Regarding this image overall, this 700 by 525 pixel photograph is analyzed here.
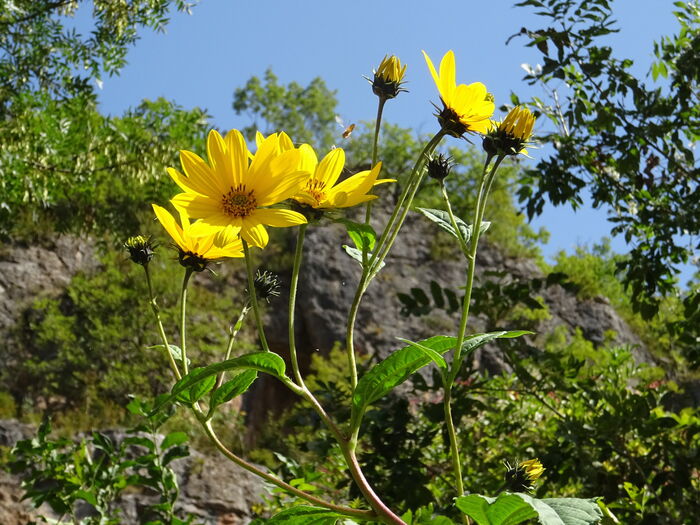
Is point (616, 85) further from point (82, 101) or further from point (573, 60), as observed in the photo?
point (82, 101)

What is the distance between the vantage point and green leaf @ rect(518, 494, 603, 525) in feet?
1.72

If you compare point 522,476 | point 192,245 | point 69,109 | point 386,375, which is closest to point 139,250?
point 192,245

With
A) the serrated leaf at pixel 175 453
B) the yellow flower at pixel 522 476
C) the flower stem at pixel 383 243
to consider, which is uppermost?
the flower stem at pixel 383 243

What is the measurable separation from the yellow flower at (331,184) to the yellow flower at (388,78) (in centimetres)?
7

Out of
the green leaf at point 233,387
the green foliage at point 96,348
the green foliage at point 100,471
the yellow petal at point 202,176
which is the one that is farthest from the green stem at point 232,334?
the green foliage at point 96,348

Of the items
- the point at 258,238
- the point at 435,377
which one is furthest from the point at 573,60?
the point at 258,238

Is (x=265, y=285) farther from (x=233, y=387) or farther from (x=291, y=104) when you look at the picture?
(x=291, y=104)

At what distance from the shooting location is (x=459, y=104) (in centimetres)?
75

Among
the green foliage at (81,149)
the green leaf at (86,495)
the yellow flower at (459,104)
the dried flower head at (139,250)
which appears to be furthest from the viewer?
the green foliage at (81,149)

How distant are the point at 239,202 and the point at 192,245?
0.27 feet

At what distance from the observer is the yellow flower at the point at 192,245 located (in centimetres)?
76

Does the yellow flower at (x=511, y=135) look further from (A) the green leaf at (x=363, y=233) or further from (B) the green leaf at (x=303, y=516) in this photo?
(B) the green leaf at (x=303, y=516)

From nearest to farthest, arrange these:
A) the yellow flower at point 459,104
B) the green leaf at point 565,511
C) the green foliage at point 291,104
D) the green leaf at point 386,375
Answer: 1. the green leaf at point 565,511
2. the green leaf at point 386,375
3. the yellow flower at point 459,104
4. the green foliage at point 291,104

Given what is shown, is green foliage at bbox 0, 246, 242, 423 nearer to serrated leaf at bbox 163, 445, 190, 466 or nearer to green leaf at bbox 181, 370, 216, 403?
serrated leaf at bbox 163, 445, 190, 466
